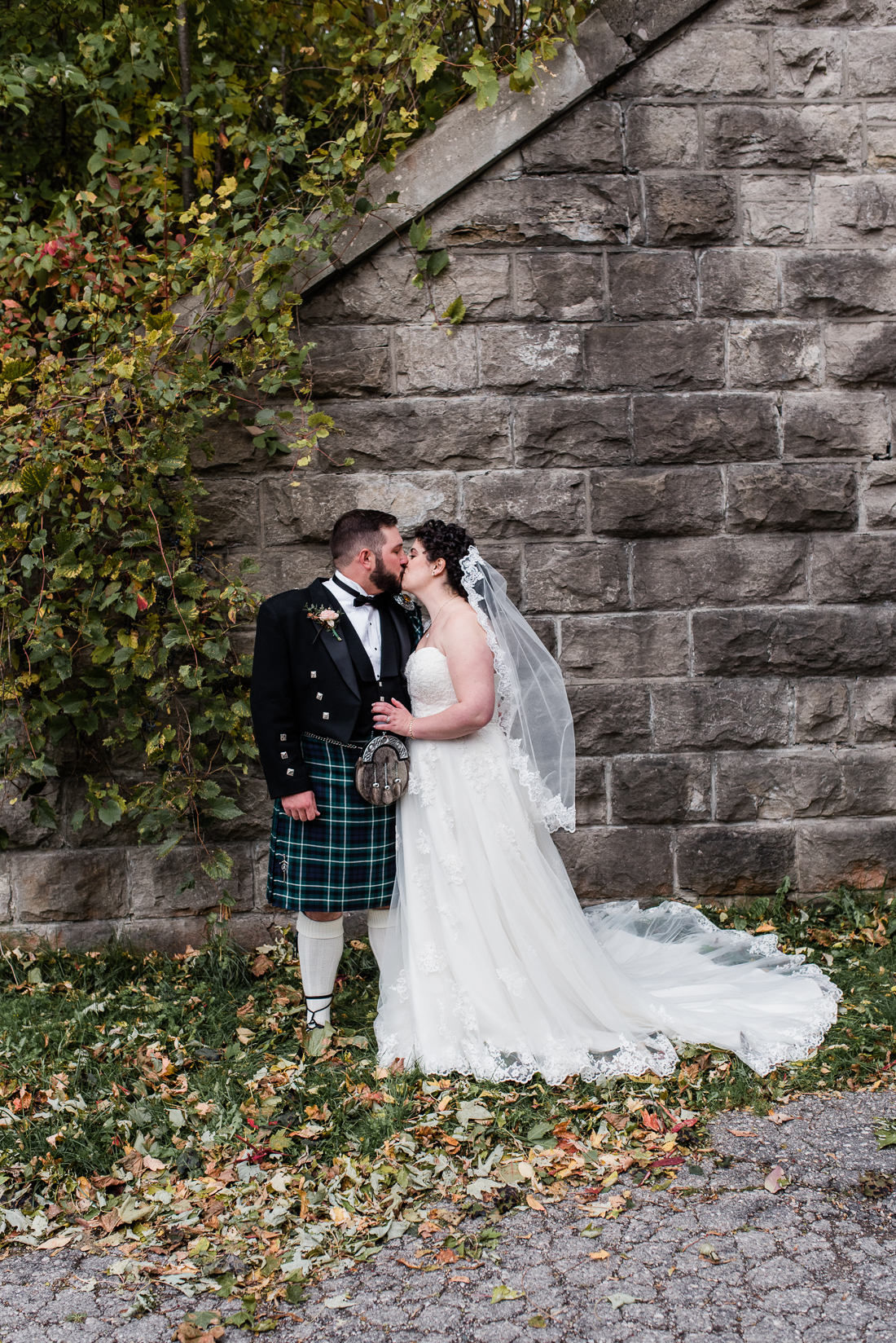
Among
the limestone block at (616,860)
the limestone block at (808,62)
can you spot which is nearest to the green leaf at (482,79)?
the limestone block at (808,62)

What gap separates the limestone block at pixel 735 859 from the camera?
4.55m

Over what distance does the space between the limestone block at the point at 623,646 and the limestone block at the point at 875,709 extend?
0.84 metres

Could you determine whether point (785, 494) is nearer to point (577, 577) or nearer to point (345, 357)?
point (577, 577)

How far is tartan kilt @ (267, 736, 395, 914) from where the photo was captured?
3.62m

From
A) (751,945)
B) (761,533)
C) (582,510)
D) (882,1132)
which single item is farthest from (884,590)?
(882,1132)

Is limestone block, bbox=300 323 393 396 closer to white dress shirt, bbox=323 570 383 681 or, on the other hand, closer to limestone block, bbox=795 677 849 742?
white dress shirt, bbox=323 570 383 681

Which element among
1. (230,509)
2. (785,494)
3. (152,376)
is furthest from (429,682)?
(785,494)

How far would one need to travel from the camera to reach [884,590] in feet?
14.8

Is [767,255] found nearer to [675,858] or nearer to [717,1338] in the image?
[675,858]

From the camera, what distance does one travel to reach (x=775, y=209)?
434 cm

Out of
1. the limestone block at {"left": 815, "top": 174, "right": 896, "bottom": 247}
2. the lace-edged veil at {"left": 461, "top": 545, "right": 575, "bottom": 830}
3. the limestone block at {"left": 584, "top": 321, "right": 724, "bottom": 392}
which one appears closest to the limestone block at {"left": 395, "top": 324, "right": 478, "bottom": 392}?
the limestone block at {"left": 584, "top": 321, "right": 724, "bottom": 392}

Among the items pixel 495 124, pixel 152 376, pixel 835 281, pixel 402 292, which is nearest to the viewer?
pixel 152 376

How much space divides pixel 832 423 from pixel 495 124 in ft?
6.38

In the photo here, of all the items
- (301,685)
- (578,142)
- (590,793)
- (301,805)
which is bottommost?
(590,793)
